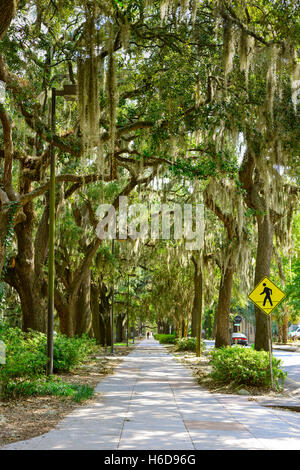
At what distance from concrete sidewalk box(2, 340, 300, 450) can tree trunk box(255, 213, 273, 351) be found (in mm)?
3883

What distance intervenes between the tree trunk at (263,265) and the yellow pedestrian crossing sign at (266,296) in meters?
2.82

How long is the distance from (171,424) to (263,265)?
28.7 ft

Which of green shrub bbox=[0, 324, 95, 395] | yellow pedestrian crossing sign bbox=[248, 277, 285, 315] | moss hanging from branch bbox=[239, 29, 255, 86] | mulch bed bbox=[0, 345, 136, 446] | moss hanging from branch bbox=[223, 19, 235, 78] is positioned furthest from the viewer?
yellow pedestrian crossing sign bbox=[248, 277, 285, 315]

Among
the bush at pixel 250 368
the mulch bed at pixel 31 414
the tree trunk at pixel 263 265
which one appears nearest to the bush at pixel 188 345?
the tree trunk at pixel 263 265

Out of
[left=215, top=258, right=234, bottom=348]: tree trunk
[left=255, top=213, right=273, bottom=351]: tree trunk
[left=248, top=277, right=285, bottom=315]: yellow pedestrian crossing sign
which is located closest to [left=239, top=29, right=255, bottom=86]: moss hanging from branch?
[left=248, top=277, right=285, bottom=315]: yellow pedestrian crossing sign

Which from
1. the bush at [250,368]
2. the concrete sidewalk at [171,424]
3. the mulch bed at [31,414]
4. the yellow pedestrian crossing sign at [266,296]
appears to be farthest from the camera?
the yellow pedestrian crossing sign at [266,296]

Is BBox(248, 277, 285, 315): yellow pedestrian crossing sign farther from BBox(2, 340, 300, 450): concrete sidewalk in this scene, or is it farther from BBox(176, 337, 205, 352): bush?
BBox(176, 337, 205, 352): bush

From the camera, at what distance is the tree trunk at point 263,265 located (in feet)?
48.6

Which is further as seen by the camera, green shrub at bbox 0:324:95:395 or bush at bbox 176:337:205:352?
bush at bbox 176:337:205:352

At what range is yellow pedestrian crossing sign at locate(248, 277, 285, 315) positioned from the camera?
1175 cm

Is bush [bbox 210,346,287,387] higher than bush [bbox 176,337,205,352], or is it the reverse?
bush [bbox 210,346,287,387]

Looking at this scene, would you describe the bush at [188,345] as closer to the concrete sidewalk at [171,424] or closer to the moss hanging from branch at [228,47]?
the concrete sidewalk at [171,424]

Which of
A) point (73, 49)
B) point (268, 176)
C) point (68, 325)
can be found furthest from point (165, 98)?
point (68, 325)

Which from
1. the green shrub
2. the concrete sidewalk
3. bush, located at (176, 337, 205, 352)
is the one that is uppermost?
the green shrub
